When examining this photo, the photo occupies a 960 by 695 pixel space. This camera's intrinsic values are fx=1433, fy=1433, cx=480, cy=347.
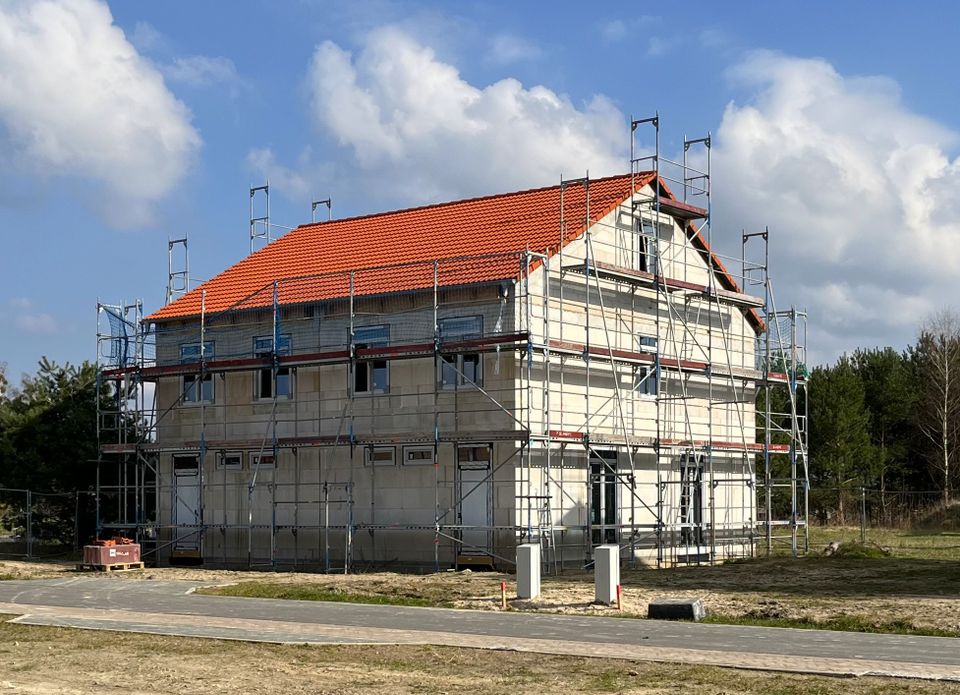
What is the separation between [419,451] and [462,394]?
5.88 ft

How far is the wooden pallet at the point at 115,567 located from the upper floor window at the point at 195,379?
514 cm

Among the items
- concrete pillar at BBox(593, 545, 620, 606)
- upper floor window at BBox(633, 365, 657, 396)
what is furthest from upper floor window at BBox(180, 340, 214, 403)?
concrete pillar at BBox(593, 545, 620, 606)

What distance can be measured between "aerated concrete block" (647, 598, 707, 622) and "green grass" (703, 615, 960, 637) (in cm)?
16

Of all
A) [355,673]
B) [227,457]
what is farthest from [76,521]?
[355,673]

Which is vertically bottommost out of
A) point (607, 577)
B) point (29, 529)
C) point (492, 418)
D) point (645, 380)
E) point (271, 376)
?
point (607, 577)

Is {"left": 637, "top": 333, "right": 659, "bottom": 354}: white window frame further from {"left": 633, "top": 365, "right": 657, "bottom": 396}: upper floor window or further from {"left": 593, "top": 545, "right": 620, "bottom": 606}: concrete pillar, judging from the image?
{"left": 593, "top": 545, "right": 620, "bottom": 606}: concrete pillar

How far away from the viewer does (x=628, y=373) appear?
35.2 metres

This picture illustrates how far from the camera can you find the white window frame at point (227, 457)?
3666 centimetres

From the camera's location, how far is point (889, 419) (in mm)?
69625

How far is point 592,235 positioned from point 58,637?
59.5 ft

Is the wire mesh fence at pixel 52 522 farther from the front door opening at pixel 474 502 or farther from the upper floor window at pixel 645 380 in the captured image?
the upper floor window at pixel 645 380

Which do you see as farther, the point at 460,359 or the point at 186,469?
the point at 186,469

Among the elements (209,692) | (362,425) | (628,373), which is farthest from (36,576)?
(209,692)

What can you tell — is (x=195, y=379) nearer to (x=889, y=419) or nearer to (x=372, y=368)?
(x=372, y=368)
